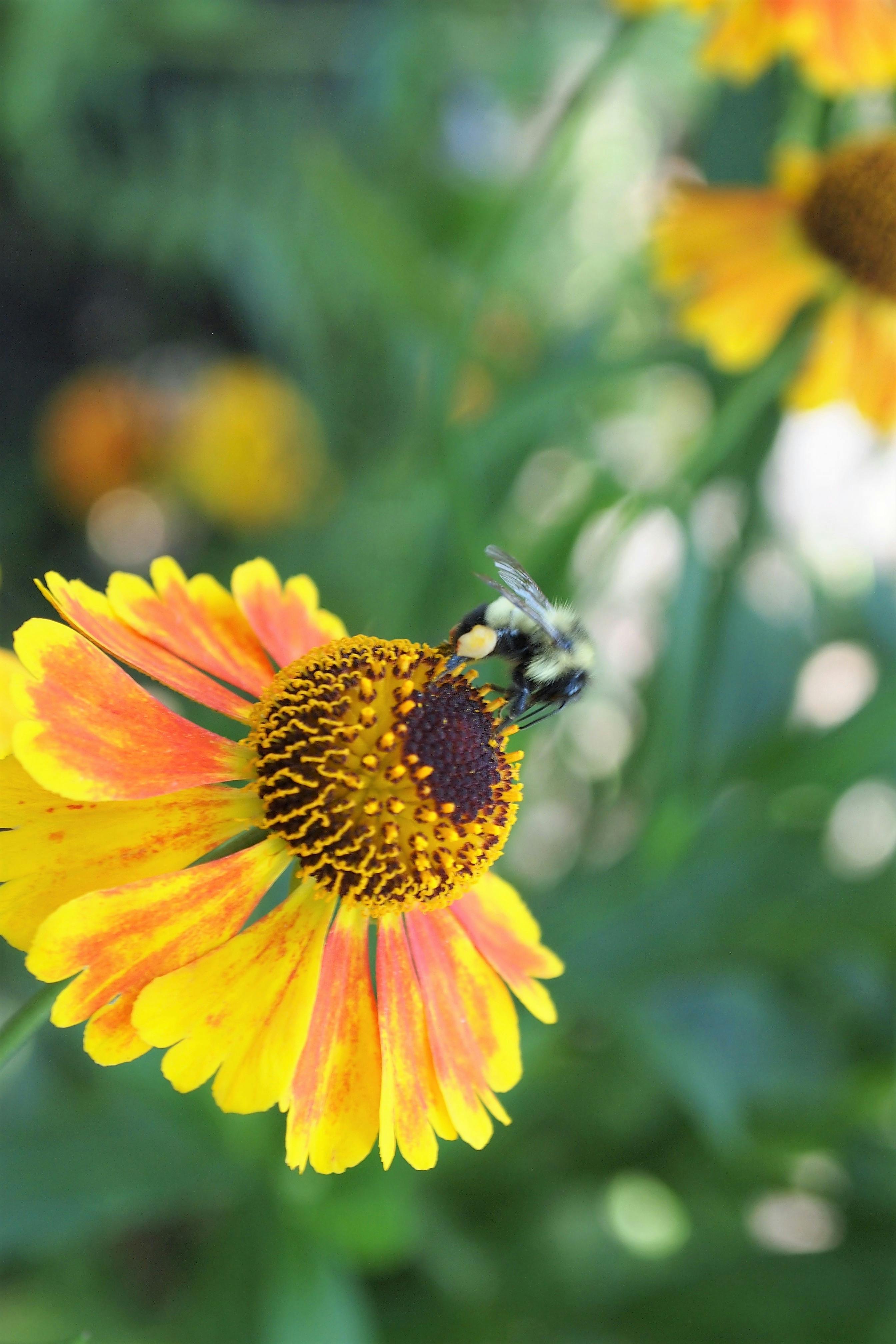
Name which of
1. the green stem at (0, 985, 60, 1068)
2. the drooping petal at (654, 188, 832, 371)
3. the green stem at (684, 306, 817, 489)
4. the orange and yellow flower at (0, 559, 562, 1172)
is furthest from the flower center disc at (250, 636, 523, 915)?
the drooping petal at (654, 188, 832, 371)

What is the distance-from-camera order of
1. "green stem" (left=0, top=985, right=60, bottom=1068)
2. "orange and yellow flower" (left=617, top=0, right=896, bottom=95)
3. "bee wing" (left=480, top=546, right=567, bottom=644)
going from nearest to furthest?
1. "green stem" (left=0, top=985, right=60, bottom=1068)
2. "bee wing" (left=480, top=546, right=567, bottom=644)
3. "orange and yellow flower" (left=617, top=0, right=896, bottom=95)

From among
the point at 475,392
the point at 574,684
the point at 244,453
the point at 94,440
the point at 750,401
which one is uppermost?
the point at 94,440

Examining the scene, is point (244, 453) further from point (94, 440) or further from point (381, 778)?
point (381, 778)

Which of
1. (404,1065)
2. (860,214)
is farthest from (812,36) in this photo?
(404,1065)

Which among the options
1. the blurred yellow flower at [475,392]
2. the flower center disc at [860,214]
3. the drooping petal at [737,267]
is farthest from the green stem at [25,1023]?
the blurred yellow flower at [475,392]

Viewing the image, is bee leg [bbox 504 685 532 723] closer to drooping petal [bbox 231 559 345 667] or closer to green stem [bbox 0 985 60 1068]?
drooping petal [bbox 231 559 345 667]

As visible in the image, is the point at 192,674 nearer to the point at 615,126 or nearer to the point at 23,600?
the point at 23,600

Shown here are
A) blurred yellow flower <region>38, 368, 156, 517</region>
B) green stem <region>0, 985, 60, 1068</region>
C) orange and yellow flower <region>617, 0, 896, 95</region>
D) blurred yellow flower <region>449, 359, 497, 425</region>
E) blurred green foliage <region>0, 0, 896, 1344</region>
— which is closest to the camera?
green stem <region>0, 985, 60, 1068</region>
